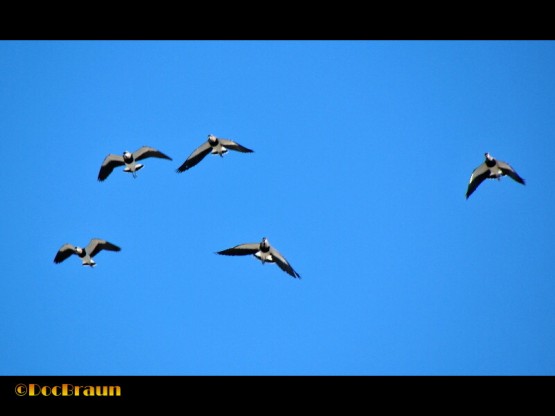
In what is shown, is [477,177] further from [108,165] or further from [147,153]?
[108,165]

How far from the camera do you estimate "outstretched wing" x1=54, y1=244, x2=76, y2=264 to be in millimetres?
22672

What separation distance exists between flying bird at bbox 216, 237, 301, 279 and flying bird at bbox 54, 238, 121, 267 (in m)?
3.96

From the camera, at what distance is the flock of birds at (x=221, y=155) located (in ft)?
70.5

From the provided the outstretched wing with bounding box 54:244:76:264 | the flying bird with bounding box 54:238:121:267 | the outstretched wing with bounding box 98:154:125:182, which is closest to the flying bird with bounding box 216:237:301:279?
the flying bird with bounding box 54:238:121:267

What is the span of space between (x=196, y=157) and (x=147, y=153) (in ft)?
5.58

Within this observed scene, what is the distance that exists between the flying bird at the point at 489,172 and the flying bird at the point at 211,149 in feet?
24.9

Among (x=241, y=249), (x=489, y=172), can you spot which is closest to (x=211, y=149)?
(x=241, y=249)

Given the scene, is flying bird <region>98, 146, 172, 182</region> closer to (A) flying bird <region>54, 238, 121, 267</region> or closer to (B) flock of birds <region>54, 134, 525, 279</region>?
(B) flock of birds <region>54, 134, 525, 279</region>

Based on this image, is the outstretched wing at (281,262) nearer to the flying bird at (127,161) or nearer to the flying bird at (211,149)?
the flying bird at (211,149)

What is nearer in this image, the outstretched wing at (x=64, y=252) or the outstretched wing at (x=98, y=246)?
the outstretched wing at (x=98, y=246)

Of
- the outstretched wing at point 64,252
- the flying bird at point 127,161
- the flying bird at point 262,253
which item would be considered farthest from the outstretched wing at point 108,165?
the flying bird at point 262,253
